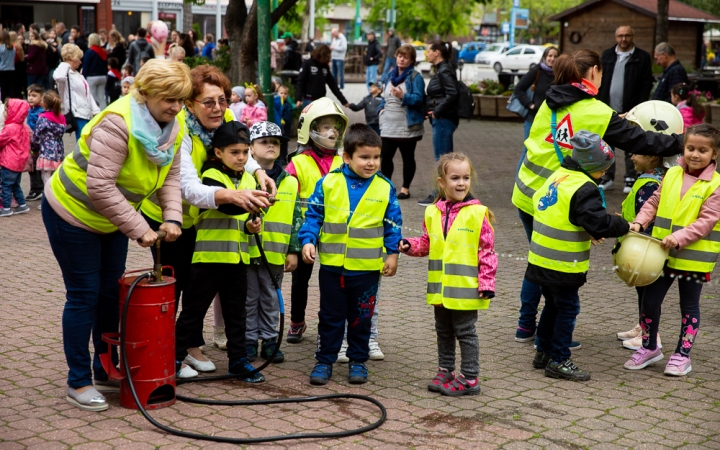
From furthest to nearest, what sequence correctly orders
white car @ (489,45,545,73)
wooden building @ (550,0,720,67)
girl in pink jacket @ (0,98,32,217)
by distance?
white car @ (489,45,545,73) → wooden building @ (550,0,720,67) → girl in pink jacket @ (0,98,32,217)

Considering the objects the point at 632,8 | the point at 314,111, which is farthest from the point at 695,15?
the point at 314,111

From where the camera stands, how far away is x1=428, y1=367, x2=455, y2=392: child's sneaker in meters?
5.08

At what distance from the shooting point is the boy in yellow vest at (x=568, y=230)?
16.6 feet

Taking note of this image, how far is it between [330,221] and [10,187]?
6764 mm

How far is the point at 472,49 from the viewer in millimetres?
57688

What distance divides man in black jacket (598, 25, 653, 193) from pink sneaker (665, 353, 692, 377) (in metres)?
5.98

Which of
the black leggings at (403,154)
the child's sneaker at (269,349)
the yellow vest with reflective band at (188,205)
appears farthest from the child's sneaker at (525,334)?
the black leggings at (403,154)

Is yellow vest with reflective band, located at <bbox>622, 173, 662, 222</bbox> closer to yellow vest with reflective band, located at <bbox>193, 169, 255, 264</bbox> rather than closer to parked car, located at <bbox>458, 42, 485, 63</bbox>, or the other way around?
yellow vest with reflective band, located at <bbox>193, 169, 255, 264</bbox>

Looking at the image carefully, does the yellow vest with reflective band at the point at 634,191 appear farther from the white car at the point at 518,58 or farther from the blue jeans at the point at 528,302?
the white car at the point at 518,58

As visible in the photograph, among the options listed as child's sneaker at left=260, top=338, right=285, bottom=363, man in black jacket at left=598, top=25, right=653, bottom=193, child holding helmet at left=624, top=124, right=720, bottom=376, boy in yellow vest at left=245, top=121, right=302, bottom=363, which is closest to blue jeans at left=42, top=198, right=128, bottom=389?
boy in yellow vest at left=245, top=121, right=302, bottom=363

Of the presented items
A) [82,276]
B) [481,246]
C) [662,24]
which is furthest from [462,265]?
[662,24]

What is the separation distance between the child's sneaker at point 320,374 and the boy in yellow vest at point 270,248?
1.46ft

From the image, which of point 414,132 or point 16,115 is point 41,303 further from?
point 414,132

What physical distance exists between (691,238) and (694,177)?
0.40m
